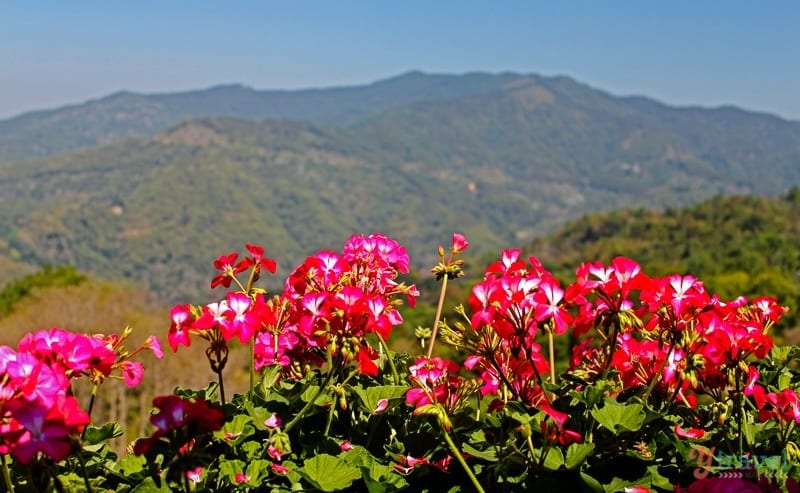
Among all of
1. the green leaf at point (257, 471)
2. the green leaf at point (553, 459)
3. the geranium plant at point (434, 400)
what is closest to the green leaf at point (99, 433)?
the geranium plant at point (434, 400)

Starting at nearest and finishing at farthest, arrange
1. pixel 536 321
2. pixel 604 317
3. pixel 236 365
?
1. pixel 536 321
2. pixel 604 317
3. pixel 236 365

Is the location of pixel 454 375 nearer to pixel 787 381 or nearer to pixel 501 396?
pixel 501 396

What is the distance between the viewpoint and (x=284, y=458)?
1.76 meters

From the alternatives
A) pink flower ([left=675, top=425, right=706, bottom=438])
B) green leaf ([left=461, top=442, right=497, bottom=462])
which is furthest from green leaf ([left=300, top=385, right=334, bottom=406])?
pink flower ([left=675, top=425, right=706, bottom=438])

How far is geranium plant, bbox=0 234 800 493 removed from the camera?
1510mm

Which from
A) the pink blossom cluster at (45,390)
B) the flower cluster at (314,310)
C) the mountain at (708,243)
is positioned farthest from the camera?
the mountain at (708,243)

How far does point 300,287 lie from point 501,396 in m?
0.64

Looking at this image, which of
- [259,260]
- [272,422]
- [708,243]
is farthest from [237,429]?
[708,243]

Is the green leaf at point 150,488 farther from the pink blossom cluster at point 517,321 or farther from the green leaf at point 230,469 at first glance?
the pink blossom cluster at point 517,321

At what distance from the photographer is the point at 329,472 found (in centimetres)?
154

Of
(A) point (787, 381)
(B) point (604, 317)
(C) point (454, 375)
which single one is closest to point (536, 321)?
(B) point (604, 317)

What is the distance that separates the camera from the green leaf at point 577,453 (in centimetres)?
149

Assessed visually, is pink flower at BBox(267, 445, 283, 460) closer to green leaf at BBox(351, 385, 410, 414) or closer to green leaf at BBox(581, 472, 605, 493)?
green leaf at BBox(351, 385, 410, 414)

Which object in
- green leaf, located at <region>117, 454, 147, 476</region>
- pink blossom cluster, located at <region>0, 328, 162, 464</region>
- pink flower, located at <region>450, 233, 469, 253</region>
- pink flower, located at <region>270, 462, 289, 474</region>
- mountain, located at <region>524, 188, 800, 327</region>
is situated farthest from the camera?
mountain, located at <region>524, 188, 800, 327</region>
